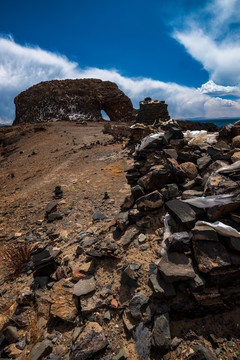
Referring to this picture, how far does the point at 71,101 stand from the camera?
37.3m

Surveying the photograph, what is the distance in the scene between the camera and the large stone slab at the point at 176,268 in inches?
80.3

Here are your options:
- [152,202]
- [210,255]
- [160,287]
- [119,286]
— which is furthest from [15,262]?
[210,255]

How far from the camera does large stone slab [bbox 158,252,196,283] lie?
2039mm

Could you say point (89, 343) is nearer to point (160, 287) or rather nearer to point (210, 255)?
point (160, 287)

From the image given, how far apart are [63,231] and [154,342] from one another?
10.1 feet

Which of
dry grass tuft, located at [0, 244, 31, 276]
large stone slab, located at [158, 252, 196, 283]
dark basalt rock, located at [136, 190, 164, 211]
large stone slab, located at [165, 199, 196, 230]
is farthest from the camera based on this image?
dark basalt rock, located at [136, 190, 164, 211]

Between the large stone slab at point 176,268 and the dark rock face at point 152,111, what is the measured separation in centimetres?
1429

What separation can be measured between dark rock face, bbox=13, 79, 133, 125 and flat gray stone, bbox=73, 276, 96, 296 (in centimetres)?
3747

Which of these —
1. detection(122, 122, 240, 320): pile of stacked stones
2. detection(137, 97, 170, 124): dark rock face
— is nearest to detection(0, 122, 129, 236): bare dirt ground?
detection(122, 122, 240, 320): pile of stacked stones

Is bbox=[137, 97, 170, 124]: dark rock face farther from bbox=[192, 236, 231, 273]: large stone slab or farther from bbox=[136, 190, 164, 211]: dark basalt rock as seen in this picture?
bbox=[192, 236, 231, 273]: large stone slab

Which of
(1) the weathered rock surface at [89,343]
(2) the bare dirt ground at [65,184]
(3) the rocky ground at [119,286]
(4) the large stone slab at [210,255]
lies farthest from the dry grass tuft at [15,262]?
(4) the large stone slab at [210,255]

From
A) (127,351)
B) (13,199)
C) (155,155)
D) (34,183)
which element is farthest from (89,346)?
(34,183)

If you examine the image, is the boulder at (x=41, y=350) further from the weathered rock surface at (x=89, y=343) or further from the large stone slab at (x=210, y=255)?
the large stone slab at (x=210, y=255)

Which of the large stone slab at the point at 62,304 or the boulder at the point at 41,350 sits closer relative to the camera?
the boulder at the point at 41,350
